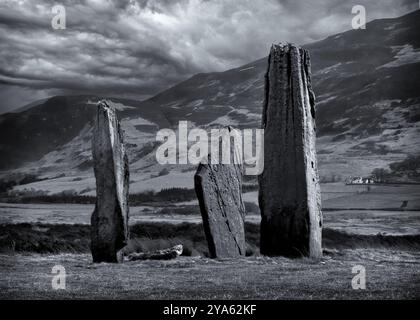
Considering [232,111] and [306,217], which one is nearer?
[306,217]

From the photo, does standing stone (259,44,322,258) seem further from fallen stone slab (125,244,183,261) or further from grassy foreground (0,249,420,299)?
fallen stone slab (125,244,183,261)

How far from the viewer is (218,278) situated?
1072 centimetres

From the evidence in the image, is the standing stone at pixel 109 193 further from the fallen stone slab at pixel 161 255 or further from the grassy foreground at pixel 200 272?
the grassy foreground at pixel 200 272

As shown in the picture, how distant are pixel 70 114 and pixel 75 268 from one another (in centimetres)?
18368

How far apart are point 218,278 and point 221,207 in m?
4.85

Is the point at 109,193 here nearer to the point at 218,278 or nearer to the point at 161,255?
the point at 161,255

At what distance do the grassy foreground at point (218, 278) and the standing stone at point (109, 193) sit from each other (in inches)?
27.9

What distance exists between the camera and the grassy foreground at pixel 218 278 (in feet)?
28.8

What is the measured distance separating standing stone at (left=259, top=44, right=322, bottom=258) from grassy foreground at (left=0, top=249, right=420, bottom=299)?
100 centimetres

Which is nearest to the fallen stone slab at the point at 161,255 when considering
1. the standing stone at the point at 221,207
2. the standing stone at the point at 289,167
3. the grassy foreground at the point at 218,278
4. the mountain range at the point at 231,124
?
the grassy foreground at the point at 218,278

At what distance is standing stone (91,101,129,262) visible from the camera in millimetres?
15016

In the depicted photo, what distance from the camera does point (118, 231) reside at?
15.0 metres
